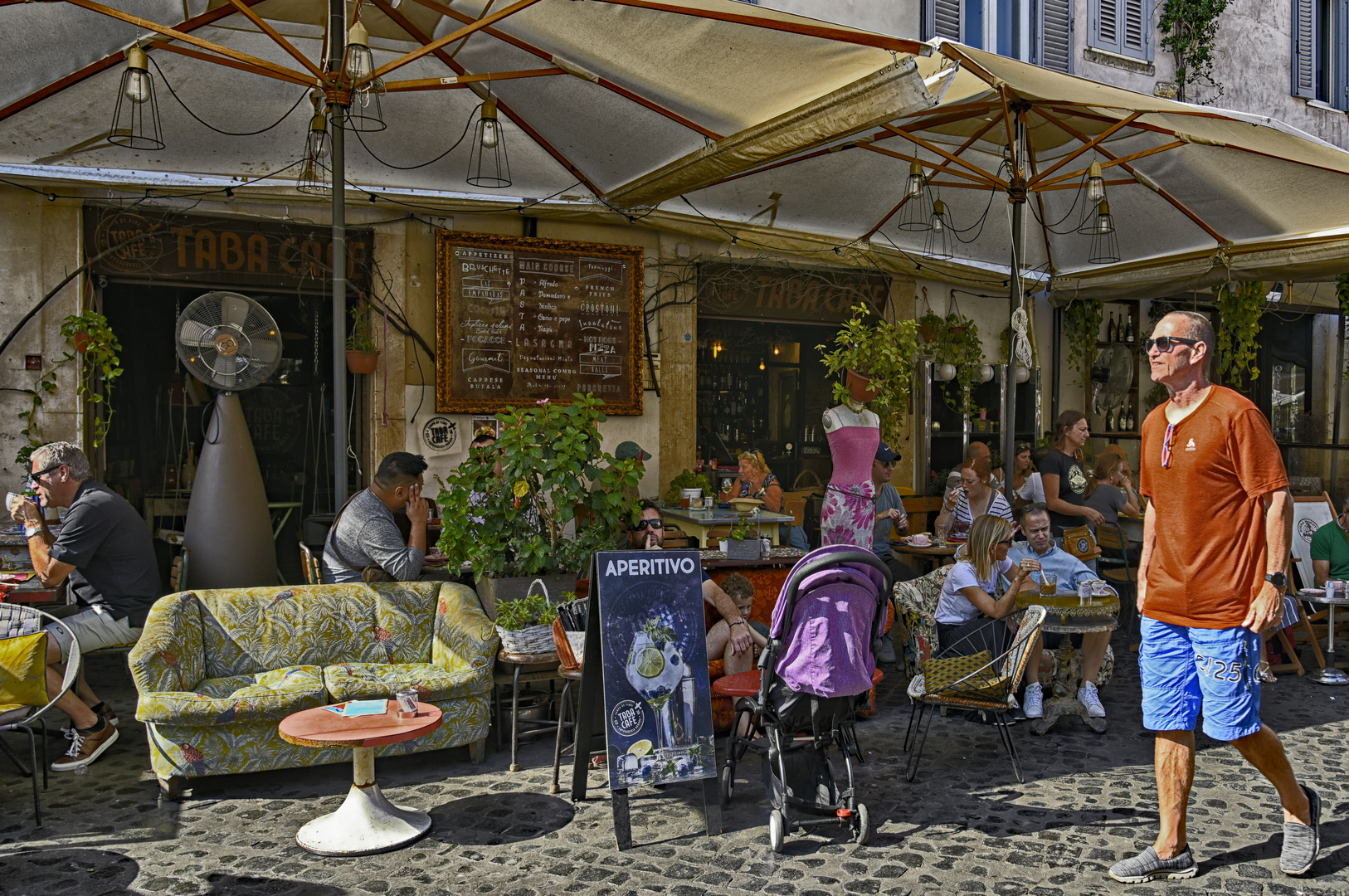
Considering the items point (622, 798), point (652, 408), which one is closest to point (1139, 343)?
point (652, 408)

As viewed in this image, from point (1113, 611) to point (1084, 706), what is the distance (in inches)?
22.7

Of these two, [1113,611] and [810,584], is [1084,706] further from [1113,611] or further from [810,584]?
[810,584]

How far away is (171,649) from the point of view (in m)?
4.79

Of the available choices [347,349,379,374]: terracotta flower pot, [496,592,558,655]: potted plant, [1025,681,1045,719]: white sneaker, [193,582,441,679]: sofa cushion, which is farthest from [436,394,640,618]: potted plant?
[347,349,379,374]: terracotta flower pot

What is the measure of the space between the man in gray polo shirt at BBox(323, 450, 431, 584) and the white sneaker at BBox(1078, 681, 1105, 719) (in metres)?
3.91

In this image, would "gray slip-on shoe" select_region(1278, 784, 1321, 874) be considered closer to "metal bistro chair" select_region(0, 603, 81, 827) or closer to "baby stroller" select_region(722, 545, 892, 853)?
"baby stroller" select_region(722, 545, 892, 853)

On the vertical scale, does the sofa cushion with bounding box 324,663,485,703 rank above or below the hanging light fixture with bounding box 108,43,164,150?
below

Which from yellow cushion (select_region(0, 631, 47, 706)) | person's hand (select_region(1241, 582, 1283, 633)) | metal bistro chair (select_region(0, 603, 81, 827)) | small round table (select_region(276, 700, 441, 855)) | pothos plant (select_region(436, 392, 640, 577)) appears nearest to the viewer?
person's hand (select_region(1241, 582, 1283, 633))

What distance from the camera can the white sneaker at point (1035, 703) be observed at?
18.7ft

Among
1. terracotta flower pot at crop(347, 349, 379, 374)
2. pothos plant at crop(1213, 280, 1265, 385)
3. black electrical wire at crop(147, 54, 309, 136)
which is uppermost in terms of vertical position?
black electrical wire at crop(147, 54, 309, 136)

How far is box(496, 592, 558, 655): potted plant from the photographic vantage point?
511 cm

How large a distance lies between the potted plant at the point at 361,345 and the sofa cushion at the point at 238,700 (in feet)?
11.7

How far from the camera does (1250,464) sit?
12.1 ft

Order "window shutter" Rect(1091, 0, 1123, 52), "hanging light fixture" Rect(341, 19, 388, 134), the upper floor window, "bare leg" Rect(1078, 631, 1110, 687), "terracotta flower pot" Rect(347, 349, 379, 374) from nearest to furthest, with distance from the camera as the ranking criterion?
1. "hanging light fixture" Rect(341, 19, 388, 134)
2. "bare leg" Rect(1078, 631, 1110, 687)
3. "terracotta flower pot" Rect(347, 349, 379, 374)
4. the upper floor window
5. "window shutter" Rect(1091, 0, 1123, 52)
